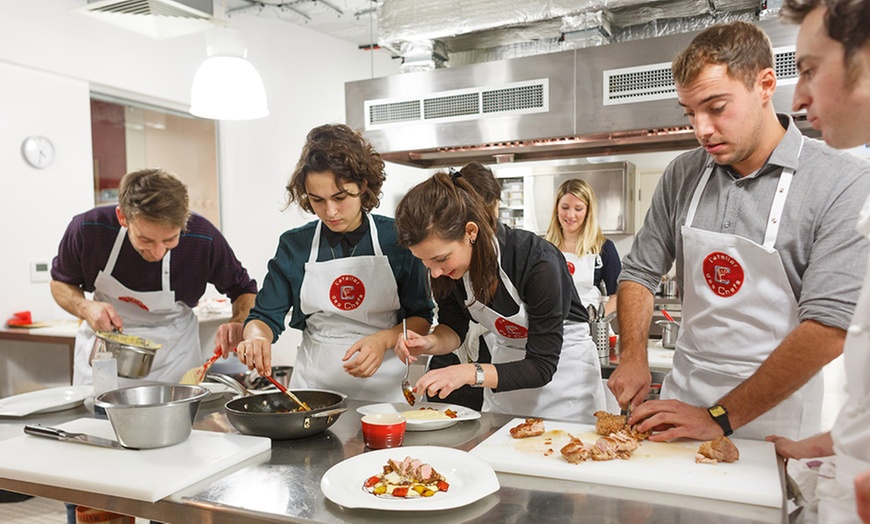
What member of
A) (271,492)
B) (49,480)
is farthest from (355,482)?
(49,480)

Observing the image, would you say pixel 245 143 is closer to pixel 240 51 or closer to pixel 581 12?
pixel 240 51

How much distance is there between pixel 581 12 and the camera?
334 cm

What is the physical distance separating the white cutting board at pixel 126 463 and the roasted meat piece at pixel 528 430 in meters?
0.59

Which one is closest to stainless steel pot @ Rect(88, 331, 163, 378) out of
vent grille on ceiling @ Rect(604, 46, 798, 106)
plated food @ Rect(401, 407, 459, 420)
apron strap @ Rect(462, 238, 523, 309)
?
plated food @ Rect(401, 407, 459, 420)

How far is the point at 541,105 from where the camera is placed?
3527mm

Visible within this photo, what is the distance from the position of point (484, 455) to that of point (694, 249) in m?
0.82

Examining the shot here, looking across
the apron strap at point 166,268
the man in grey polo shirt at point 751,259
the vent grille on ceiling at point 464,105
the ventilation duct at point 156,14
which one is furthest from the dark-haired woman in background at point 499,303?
the ventilation duct at point 156,14

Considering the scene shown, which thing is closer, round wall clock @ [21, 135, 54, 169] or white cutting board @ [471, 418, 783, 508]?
white cutting board @ [471, 418, 783, 508]

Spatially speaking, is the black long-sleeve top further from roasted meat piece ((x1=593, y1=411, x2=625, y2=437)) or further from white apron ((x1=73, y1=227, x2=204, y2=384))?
white apron ((x1=73, y1=227, x2=204, y2=384))

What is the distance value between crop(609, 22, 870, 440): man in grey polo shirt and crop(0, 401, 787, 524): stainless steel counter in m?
0.33

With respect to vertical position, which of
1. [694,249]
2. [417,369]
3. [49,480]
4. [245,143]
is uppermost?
[245,143]

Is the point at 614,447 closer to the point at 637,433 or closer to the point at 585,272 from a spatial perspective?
the point at 637,433

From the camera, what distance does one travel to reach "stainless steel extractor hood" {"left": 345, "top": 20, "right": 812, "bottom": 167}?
324 centimetres

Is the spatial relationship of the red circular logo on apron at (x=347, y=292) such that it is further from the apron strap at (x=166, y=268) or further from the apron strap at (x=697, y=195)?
the apron strap at (x=697, y=195)
